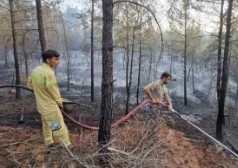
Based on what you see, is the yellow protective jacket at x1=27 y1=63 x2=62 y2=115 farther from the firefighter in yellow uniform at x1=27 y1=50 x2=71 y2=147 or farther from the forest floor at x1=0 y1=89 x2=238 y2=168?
the forest floor at x1=0 y1=89 x2=238 y2=168

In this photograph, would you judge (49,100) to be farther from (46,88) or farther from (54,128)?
(54,128)

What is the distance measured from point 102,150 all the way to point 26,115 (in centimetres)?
768

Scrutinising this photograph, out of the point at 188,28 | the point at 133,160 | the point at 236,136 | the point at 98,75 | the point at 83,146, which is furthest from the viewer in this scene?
the point at 98,75

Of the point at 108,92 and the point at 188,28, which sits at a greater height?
the point at 188,28

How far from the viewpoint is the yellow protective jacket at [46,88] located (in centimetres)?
479

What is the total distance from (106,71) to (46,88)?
3.34 feet

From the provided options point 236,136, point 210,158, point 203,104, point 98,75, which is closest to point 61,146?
point 210,158

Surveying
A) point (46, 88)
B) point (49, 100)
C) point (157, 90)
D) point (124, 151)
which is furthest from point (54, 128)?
point (157, 90)

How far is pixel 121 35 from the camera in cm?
2209

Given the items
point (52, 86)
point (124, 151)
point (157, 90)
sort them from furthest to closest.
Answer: point (157, 90) → point (124, 151) → point (52, 86)

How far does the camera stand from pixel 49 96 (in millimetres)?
4941

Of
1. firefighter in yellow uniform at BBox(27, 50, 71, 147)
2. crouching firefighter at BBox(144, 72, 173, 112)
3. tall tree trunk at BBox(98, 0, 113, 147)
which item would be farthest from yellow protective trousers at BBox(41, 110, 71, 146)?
crouching firefighter at BBox(144, 72, 173, 112)

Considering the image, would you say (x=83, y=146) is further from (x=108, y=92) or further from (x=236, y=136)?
(x=236, y=136)

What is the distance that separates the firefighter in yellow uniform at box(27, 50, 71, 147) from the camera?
4809mm
